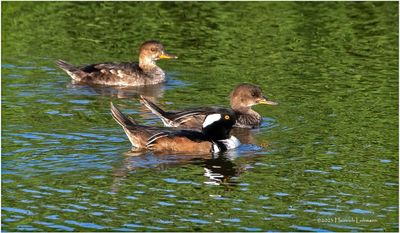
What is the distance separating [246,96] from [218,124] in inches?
90.5

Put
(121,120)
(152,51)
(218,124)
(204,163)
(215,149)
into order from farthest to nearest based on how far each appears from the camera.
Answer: (152,51)
(218,124)
(121,120)
(215,149)
(204,163)

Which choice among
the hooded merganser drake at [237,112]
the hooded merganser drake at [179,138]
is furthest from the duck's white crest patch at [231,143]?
the hooded merganser drake at [237,112]

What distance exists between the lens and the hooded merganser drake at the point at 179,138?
16.0 metres

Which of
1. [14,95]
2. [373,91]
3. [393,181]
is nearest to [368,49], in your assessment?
[373,91]

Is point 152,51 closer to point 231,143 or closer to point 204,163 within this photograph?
point 231,143

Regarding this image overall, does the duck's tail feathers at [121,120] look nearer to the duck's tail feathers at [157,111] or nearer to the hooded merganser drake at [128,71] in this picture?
the duck's tail feathers at [157,111]

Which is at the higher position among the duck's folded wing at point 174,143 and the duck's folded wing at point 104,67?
the duck's folded wing at point 104,67

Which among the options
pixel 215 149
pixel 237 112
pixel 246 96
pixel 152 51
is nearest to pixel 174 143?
pixel 215 149

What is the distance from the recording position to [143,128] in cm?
1625

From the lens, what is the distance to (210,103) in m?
19.3

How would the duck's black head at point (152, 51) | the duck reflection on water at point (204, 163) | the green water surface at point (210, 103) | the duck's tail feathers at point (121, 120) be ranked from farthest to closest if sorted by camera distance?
the duck's black head at point (152, 51) → the duck's tail feathers at point (121, 120) → the duck reflection on water at point (204, 163) → the green water surface at point (210, 103)

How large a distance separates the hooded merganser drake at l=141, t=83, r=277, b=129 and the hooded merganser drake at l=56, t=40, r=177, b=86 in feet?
9.83

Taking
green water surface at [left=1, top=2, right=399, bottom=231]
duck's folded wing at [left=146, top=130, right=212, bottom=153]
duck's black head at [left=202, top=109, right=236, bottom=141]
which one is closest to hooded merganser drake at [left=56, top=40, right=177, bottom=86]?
green water surface at [left=1, top=2, right=399, bottom=231]

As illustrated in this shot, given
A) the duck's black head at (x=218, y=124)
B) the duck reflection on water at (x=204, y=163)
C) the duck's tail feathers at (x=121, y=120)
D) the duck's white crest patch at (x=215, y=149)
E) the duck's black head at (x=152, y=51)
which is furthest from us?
the duck's black head at (x=152, y=51)
